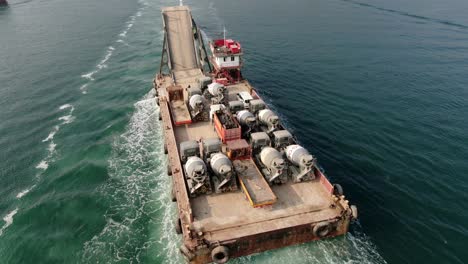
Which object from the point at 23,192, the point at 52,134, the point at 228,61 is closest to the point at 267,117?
the point at 228,61

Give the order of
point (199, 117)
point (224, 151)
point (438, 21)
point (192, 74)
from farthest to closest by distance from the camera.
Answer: point (438, 21), point (192, 74), point (199, 117), point (224, 151)

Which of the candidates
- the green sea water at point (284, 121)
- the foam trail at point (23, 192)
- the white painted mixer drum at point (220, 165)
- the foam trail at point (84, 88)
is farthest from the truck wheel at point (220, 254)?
the foam trail at point (84, 88)

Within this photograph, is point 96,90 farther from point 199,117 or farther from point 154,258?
point 154,258

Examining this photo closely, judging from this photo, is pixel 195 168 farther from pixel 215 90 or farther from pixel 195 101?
pixel 215 90

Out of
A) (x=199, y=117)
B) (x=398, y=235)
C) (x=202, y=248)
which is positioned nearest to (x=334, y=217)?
(x=398, y=235)

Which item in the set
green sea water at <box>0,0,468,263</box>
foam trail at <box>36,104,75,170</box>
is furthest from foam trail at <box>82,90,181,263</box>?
foam trail at <box>36,104,75,170</box>

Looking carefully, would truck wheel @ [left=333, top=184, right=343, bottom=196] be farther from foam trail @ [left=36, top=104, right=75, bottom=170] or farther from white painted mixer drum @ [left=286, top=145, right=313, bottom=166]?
foam trail @ [left=36, top=104, right=75, bottom=170]
